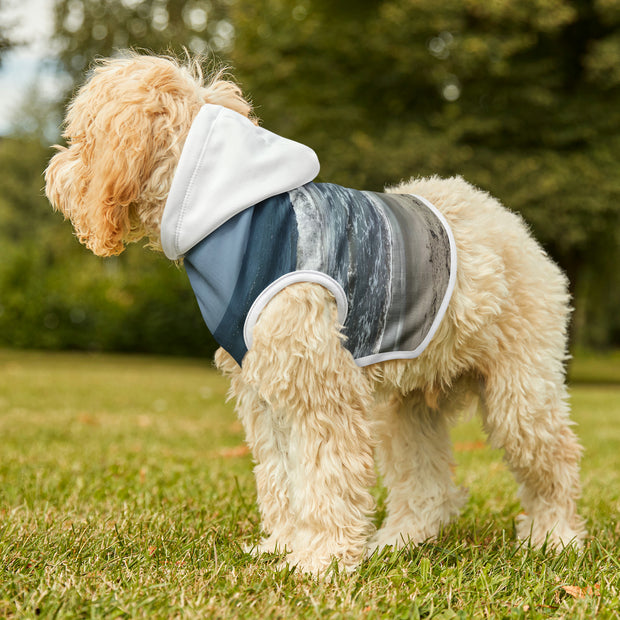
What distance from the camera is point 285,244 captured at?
100.0 inches

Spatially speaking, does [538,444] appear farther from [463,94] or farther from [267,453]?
[463,94]

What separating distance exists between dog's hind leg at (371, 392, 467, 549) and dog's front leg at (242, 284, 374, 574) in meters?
0.74

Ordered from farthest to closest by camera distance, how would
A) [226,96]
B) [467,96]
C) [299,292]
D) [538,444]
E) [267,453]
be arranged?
[467,96] → [538,444] → [267,453] → [226,96] → [299,292]

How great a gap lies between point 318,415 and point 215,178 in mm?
952

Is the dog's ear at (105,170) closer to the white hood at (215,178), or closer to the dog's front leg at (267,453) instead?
the white hood at (215,178)

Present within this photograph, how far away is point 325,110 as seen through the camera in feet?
54.0

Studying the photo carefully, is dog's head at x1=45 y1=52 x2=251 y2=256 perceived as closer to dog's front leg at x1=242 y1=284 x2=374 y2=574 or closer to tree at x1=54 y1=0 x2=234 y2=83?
dog's front leg at x1=242 y1=284 x2=374 y2=574

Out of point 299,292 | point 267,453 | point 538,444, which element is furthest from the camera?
point 538,444

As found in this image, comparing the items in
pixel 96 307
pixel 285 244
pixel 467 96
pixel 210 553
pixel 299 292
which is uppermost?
pixel 467 96

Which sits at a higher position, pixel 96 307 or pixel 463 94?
pixel 463 94

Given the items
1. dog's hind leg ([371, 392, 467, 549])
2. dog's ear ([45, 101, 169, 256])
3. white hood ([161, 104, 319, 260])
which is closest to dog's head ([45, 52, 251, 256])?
dog's ear ([45, 101, 169, 256])

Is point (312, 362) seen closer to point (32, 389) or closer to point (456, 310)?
point (456, 310)

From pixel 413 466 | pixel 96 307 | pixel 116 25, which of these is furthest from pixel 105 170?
pixel 116 25

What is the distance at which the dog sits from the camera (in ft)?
8.36
